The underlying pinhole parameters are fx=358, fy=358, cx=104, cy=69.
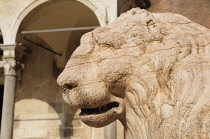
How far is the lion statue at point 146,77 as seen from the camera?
1897 millimetres

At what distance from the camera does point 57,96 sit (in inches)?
408

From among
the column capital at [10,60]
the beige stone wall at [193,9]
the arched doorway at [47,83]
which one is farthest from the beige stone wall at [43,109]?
the beige stone wall at [193,9]

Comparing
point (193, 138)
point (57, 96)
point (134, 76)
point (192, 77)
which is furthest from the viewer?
point (57, 96)

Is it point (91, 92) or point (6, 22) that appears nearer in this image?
point (91, 92)

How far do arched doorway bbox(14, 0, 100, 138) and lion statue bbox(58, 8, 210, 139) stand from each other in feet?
25.5

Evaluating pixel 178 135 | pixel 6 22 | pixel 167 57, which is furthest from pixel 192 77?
pixel 6 22

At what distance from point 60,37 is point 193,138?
8867 mm

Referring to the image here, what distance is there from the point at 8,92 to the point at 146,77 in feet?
20.4

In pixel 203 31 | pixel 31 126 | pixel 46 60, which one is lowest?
pixel 31 126

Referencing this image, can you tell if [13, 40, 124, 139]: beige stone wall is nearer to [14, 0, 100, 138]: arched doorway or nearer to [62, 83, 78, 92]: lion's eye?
[14, 0, 100, 138]: arched doorway

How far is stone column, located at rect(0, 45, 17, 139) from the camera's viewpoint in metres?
7.64

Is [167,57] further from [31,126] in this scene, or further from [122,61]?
[31,126]

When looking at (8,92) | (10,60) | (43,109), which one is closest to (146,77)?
(8,92)

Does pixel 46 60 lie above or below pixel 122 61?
above
